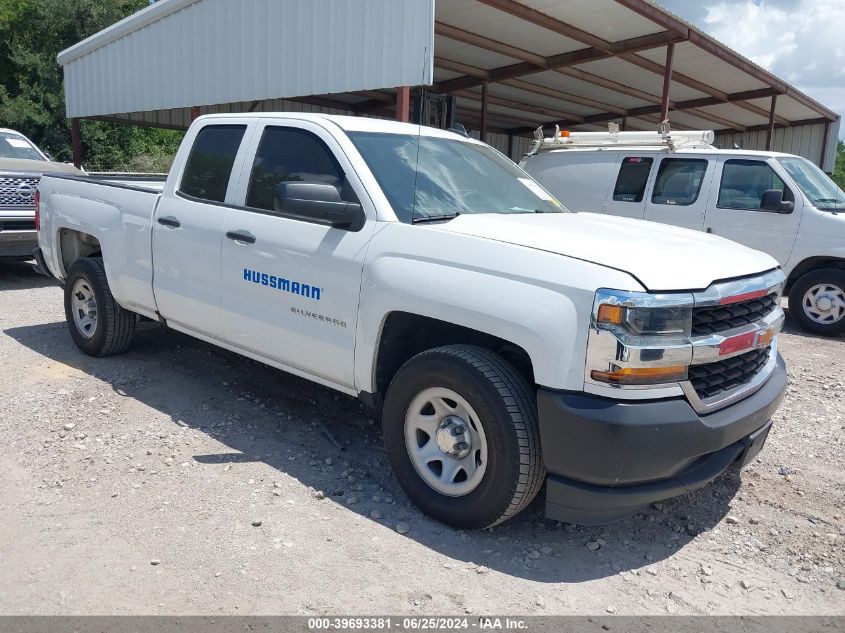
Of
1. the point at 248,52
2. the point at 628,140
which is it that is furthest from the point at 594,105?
the point at 248,52

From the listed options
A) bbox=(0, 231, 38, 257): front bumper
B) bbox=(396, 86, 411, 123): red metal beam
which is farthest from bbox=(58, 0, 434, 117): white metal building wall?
bbox=(0, 231, 38, 257): front bumper

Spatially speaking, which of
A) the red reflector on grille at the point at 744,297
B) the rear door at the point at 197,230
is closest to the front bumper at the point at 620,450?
the red reflector on grille at the point at 744,297

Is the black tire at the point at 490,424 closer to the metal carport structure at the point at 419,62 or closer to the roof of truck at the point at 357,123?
the roof of truck at the point at 357,123

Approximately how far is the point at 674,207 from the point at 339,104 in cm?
1118

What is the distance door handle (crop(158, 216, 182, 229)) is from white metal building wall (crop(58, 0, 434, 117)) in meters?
3.17

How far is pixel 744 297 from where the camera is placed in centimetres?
314

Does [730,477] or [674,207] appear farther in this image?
[674,207]

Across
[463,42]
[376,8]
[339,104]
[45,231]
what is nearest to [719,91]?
[463,42]

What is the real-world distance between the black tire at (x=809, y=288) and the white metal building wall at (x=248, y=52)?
5.06 meters

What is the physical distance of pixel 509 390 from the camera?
3.00 m

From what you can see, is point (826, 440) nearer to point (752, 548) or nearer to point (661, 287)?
point (752, 548)

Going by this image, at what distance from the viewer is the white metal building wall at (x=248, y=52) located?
344 inches

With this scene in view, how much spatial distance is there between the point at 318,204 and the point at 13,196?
24.4 ft

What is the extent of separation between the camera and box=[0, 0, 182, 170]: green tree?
1072 inches
